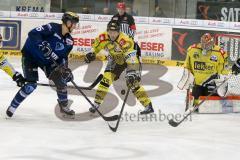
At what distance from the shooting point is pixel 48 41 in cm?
720

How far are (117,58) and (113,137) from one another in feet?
5.39

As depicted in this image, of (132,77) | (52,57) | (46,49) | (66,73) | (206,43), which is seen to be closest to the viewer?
(46,49)

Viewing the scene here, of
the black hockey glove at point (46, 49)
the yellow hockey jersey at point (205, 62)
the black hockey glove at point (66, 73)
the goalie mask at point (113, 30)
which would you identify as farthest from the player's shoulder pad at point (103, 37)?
the yellow hockey jersey at point (205, 62)

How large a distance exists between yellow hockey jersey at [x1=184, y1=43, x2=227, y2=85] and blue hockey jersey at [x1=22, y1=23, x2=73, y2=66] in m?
1.85

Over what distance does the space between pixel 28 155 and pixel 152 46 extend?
8497 mm

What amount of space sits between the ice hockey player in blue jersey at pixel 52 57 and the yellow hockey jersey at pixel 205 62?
6.06 feet

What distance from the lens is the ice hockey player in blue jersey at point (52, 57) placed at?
7090 mm

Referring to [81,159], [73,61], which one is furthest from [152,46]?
[81,159]

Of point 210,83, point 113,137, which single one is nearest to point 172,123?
point 113,137

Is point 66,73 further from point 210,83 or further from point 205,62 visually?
point 210,83

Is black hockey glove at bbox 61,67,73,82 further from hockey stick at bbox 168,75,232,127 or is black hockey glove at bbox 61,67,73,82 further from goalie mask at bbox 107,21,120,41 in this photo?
hockey stick at bbox 168,75,232,127

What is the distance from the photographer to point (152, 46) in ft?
44.6

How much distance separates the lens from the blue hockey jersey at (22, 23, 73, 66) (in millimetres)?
7082

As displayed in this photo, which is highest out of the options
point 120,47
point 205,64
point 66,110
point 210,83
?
point 120,47
